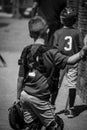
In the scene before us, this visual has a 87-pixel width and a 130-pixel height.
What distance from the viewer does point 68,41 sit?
6848mm

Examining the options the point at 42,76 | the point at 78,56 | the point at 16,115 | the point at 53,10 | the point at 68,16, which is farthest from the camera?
the point at 53,10

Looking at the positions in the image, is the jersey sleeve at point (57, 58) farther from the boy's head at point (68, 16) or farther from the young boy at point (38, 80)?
the boy's head at point (68, 16)

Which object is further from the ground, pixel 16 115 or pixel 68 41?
pixel 68 41

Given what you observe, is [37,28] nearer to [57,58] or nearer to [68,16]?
[57,58]

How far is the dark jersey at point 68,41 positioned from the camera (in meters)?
6.82

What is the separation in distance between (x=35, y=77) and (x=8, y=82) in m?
5.17

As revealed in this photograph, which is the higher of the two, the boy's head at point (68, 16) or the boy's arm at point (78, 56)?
the boy's arm at point (78, 56)

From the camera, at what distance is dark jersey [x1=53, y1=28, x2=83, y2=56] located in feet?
22.4

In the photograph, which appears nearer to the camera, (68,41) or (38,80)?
(38,80)

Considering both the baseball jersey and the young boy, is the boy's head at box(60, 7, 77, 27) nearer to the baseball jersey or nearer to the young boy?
the baseball jersey

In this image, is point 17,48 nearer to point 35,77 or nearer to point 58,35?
point 58,35

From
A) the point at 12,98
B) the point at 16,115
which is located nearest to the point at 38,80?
the point at 16,115

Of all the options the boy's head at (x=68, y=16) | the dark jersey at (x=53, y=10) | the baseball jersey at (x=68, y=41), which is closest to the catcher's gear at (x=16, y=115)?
the baseball jersey at (x=68, y=41)

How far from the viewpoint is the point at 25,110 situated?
16.1 ft
